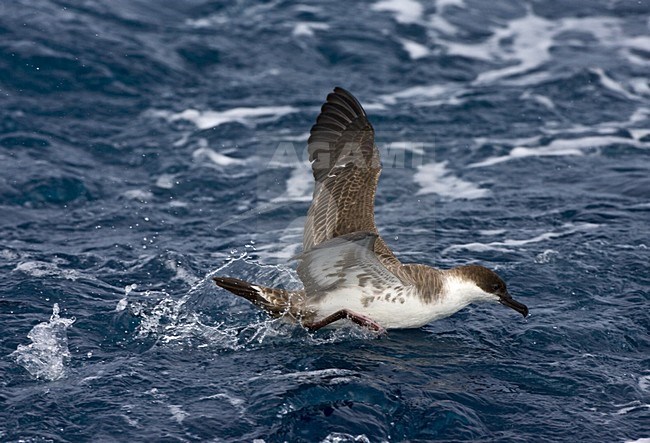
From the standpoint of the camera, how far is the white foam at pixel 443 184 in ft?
39.0

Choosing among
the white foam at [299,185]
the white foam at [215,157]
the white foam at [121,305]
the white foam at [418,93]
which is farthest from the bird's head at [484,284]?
the white foam at [418,93]

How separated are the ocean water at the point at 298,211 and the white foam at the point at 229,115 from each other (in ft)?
0.13

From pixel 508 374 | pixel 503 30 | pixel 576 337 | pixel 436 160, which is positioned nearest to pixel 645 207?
pixel 436 160

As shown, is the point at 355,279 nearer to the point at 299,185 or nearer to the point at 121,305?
the point at 121,305

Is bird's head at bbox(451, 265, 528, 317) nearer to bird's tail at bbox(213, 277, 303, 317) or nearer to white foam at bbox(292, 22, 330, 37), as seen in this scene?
bird's tail at bbox(213, 277, 303, 317)

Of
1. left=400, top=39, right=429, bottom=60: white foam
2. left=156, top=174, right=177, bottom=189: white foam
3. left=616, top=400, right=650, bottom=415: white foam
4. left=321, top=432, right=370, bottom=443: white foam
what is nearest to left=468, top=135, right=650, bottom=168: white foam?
left=400, top=39, right=429, bottom=60: white foam

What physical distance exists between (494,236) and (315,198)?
2.83 meters

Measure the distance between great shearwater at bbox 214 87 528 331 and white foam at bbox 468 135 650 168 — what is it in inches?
174

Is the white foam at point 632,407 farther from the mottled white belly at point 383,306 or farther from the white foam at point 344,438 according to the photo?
the white foam at point 344,438

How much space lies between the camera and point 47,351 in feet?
24.7

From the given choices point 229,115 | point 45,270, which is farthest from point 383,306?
point 229,115

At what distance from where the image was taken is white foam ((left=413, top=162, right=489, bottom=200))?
11898 millimetres

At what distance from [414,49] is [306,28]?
6.07 feet

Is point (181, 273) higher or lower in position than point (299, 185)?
lower
